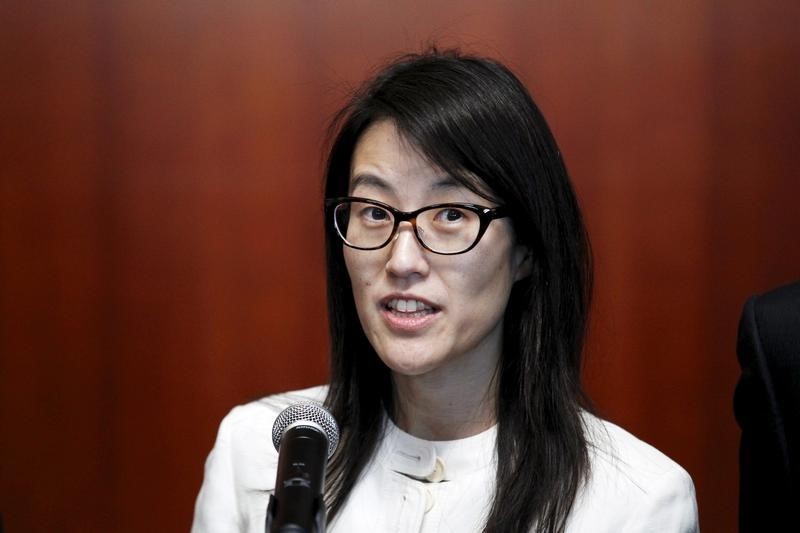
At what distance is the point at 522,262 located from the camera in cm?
171

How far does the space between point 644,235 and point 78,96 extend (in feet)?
4.53

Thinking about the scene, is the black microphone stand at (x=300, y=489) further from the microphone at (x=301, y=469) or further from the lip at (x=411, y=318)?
the lip at (x=411, y=318)

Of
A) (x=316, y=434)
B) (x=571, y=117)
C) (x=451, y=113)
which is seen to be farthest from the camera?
(x=571, y=117)

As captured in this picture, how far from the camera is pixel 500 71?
1.67 m

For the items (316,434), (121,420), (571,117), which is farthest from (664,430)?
(316,434)

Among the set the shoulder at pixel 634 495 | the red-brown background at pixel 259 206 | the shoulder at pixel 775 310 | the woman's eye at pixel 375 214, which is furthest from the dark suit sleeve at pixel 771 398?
the red-brown background at pixel 259 206

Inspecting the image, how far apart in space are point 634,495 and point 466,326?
37 cm

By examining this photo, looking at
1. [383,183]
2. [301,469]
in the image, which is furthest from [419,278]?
[301,469]

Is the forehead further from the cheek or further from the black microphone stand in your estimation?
the black microphone stand

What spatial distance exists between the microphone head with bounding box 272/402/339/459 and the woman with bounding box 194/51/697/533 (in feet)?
1.30

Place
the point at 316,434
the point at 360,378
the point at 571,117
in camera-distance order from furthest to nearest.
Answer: the point at 571,117 < the point at 360,378 < the point at 316,434

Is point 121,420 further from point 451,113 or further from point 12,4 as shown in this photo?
point 451,113

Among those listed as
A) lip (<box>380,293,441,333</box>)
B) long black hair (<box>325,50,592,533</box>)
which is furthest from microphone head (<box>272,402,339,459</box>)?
long black hair (<box>325,50,592,533</box>)

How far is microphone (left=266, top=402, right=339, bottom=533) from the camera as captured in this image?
97cm
